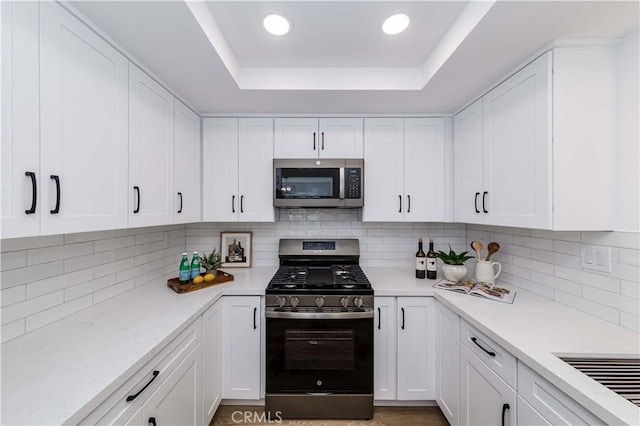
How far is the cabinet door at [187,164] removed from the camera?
197 centimetres

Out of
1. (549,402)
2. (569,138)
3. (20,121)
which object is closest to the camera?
(20,121)

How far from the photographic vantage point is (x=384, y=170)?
2342mm

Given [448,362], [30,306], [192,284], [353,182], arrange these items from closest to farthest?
1. [30,306]
2. [448,362]
3. [192,284]
4. [353,182]

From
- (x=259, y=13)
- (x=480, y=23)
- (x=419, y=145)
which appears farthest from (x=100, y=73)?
(x=419, y=145)

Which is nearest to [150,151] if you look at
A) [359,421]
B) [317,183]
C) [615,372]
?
[317,183]

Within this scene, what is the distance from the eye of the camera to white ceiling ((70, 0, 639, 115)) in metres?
1.17

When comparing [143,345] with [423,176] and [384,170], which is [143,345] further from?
[423,176]

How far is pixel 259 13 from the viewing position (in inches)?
52.5

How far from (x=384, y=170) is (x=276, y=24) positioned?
1.37 metres

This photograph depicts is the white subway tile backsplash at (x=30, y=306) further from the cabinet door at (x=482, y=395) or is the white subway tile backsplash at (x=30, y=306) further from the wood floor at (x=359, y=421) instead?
the cabinet door at (x=482, y=395)

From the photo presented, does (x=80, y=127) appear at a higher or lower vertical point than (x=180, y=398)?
higher

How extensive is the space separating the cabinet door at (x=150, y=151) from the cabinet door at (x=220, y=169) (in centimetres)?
45

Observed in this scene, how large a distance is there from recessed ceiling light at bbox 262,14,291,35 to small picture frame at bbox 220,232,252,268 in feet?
5.72

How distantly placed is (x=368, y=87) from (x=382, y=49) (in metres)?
0.26
